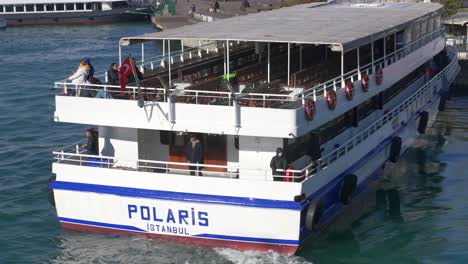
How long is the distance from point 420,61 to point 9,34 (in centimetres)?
4738

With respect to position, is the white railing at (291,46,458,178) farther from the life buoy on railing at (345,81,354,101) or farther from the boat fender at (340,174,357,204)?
the life buoy on railing at (345,81,354,101)

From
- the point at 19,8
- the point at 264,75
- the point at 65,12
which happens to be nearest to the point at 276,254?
the point at 264,75

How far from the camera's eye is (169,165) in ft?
63.7

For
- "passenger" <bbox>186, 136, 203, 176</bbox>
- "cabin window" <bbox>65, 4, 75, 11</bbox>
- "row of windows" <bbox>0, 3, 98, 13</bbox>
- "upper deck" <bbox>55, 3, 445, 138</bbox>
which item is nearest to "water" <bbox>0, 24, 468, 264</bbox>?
"passenger" <bbox>186, 136, 203, 176</bbox>

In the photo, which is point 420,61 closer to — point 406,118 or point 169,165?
point 406,118

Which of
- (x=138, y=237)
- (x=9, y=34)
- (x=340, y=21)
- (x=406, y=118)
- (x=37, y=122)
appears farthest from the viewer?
(x=9, y=34)

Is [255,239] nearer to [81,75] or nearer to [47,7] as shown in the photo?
[81,75]

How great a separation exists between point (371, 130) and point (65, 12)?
58.1m

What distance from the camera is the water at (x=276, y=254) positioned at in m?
18.0

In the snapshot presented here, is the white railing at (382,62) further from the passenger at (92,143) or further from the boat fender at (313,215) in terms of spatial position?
the passenger at (92,143)

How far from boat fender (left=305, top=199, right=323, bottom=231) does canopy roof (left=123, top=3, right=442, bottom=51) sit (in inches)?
139

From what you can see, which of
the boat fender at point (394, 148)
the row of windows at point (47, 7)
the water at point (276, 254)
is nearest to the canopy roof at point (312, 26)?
the boat fender at point (394, 148)

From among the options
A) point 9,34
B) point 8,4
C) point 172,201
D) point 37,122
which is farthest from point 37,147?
point 8,4

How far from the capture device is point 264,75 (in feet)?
77.1
